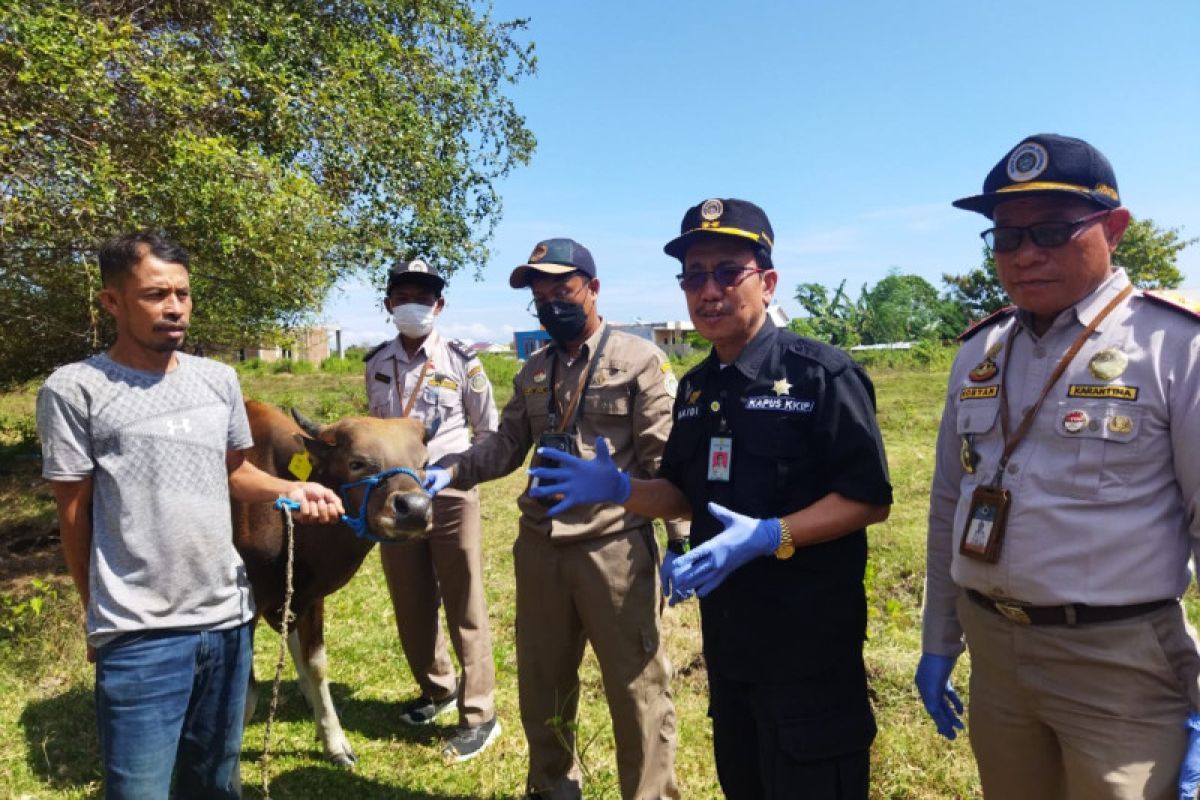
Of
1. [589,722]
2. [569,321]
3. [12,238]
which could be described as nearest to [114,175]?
[12,238]

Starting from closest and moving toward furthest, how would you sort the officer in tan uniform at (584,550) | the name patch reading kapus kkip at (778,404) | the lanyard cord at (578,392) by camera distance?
1. the name patch reading kapus kkip at (778,404)
2. the officer in tan uniform at (584,550)
3. the lanyard cord at (578,392)

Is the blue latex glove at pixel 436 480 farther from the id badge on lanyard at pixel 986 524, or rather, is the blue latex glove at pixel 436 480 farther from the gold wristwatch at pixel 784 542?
the id badge on lanyard at pixel 986 524

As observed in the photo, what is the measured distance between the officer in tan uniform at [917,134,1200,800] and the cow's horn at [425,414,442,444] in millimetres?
2851

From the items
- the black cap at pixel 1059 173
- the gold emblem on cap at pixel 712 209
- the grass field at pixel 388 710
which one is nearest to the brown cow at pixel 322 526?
the grass field at pixel 388 710

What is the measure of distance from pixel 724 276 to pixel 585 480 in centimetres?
94

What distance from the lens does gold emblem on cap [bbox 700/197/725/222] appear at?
8.76ft

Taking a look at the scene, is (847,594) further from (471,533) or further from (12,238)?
(12,238)

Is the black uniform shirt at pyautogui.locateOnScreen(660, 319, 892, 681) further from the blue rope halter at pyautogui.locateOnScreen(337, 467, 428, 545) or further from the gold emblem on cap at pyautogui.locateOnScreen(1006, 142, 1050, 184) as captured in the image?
the blue rope halter at pyautogui.locateOnScreen(337, 467, 428, 545)

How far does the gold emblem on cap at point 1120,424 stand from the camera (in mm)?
2012

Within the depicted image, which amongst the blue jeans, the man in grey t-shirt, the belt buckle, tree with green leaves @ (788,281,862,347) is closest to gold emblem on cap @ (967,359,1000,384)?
the belt buckle

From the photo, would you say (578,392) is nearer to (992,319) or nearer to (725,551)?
(725,551)

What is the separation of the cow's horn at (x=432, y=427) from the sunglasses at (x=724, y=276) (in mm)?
2168

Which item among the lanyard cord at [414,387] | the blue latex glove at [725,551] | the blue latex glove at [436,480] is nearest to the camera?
the blue latex glove at [725,551]

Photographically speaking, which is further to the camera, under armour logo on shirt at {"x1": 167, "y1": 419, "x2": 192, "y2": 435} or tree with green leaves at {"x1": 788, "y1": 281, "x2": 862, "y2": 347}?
tree with green leaves at {"x1": 788, "y1": 281, "x2": 862, "y2": 347}
